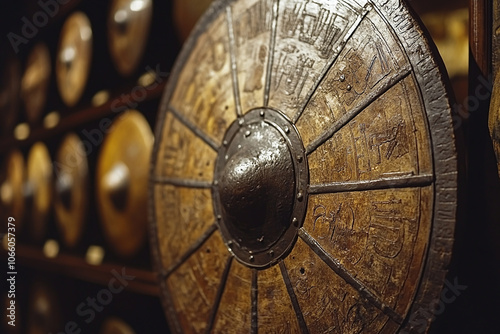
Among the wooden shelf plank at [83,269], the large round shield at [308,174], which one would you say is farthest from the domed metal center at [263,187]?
the wooden shelf plank at [83,269]

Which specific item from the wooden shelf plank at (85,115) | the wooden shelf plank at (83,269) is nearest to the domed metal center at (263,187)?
the wooden shelf plank at (83,269)

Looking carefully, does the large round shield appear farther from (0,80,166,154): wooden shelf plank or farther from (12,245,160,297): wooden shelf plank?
(0,80,166,154): wooden shelf plank

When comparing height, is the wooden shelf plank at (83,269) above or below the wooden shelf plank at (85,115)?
below

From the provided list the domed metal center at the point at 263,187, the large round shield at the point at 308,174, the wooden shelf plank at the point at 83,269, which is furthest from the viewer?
the wooden shelf plank at the point at 83,269

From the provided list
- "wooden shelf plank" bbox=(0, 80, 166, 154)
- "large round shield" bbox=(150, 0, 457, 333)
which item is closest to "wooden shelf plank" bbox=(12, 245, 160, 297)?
"large round shield" bbox=(150, 0, 457, 333)

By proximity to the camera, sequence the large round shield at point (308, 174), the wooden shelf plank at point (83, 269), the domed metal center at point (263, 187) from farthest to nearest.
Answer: the wooden shelf plank at point (83, 269) → the domed metal center at point (263, 187) → the large round shield at point (308, 174)

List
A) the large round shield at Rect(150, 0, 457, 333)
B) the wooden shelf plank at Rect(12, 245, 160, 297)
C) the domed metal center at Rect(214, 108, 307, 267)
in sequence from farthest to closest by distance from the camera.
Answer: the wooden shelf plank at Rect(12, 245, 160, 297) < the domed metal center at Rect(214, 108, 307, 267) < the large round shield at Rect(150, 0, 457, 333)

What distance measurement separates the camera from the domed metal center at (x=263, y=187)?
104 cm

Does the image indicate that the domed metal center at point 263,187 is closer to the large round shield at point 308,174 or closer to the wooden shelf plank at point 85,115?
the large round shield at point 308,174

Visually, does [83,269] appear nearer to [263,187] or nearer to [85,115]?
[85,115]

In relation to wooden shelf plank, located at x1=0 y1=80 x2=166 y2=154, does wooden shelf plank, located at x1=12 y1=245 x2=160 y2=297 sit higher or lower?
lower

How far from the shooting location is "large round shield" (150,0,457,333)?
0.84m

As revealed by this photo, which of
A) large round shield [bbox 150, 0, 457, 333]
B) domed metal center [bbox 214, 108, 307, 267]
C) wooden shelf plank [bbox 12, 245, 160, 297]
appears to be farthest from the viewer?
wooden shelf plank [bbox 12, 245, 160, 297]

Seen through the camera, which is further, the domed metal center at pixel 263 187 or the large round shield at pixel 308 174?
the domed metal center at pixel 263 187
